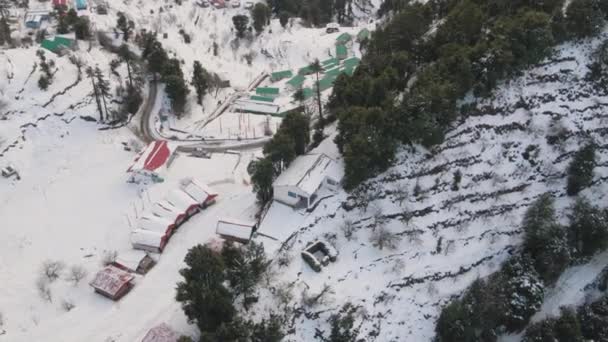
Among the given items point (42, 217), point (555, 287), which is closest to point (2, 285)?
point (42, 217)

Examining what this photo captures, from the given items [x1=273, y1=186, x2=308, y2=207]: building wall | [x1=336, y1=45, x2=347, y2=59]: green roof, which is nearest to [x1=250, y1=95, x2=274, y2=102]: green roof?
[x1=336, y1=45, x2=347, y2=59]: green roof

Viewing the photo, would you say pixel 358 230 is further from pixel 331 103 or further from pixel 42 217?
pixel 42 217

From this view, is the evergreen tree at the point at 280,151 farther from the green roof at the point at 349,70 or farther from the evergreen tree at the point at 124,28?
the evergreen tree at the point at 124,28

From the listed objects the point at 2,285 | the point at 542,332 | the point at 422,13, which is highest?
the point at 422,13

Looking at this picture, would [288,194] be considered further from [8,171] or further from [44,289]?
[8,171]

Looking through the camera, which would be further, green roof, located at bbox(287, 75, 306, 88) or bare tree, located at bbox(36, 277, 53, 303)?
green roof, located at bbox(287, 75, 306, 88)

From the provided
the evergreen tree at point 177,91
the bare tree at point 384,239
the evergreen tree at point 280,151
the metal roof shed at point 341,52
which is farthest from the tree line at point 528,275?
the metal roof shed at point 341,52

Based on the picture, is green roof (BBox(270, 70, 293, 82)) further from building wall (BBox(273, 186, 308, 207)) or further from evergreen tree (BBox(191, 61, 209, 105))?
building wall (BBox(273, 186, 308, 207))
